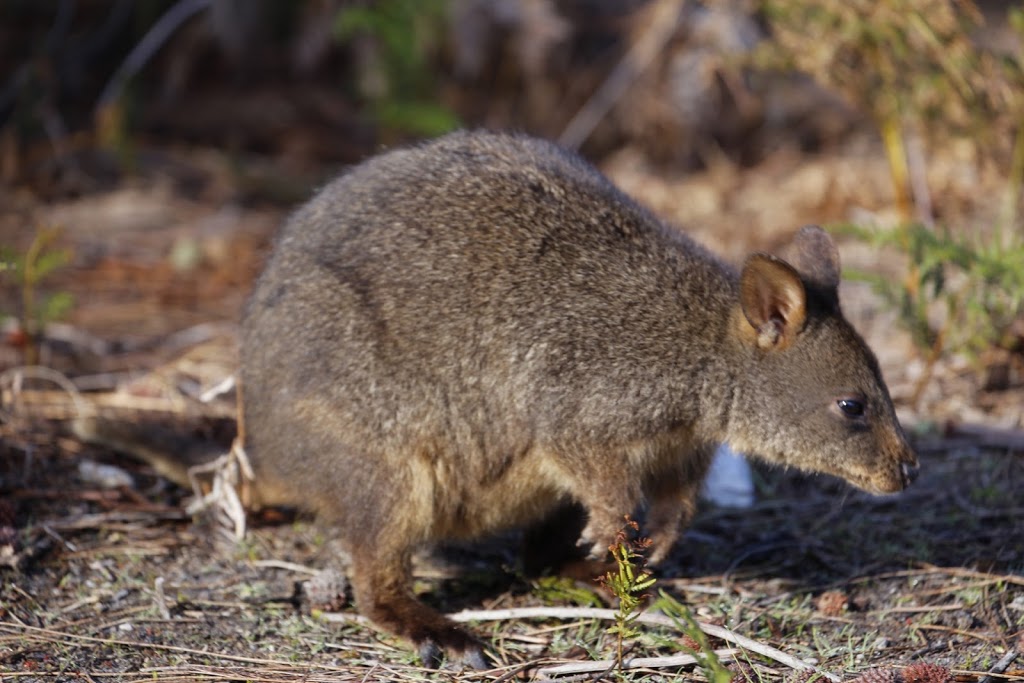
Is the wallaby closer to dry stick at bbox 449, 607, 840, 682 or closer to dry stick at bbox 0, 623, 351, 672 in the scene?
dry stick at bbox 449, 607, 840, 682

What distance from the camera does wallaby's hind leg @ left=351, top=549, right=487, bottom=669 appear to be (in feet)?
13.2

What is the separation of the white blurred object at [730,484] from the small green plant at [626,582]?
101 cm

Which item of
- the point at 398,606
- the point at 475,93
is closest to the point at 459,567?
the point at 398,606

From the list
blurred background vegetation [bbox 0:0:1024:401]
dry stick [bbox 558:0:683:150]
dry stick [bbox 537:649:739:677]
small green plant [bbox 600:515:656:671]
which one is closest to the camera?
small green plant [bbox 600:515:656:671]

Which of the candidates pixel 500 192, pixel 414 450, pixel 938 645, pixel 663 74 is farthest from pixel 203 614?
pixel 663 74

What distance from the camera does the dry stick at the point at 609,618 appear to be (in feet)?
12.2

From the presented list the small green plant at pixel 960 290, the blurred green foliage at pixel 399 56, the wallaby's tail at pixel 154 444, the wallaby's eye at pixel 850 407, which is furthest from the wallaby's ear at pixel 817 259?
the blurred green foliage at pixel 399 56

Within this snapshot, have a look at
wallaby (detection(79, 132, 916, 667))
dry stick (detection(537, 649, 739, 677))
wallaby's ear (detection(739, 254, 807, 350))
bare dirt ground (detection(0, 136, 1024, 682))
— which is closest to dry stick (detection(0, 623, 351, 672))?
bare dirt ground (detection(0, 136, 1024, 682))

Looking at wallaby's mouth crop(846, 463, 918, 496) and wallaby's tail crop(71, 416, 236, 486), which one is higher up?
wallaby's mouth crop(846, 463, 918, 496)

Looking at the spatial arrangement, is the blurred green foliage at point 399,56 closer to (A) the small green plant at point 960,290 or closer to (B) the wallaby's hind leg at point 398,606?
(A) the small green plant at point 960,290

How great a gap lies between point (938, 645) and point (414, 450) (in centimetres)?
186

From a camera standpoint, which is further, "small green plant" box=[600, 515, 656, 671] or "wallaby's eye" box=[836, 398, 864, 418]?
"wallaby's eye" box=[836, 398, 864, 418]

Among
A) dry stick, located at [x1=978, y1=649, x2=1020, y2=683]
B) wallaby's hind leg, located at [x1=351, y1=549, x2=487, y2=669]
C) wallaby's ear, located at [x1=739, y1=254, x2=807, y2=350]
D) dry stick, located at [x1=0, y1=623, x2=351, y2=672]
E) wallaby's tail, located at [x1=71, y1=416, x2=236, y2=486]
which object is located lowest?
wallaby's tail, located at [x1=71, y1=416, x2=236, y2=486]

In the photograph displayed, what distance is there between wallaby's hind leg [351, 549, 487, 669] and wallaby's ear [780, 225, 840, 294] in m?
1.77
